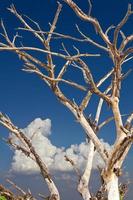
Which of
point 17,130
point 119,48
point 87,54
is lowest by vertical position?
point 119,48

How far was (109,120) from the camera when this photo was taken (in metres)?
18.8

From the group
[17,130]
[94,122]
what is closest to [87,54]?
[94,122]

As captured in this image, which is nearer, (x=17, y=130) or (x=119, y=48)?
(x=119, y=48)

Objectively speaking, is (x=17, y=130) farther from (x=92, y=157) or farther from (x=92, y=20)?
(x=92, y=20)

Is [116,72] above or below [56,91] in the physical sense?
below

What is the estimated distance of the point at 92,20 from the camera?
39.2ft

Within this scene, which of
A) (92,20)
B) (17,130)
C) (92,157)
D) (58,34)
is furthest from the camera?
(17,130)

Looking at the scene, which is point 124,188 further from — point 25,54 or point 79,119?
point 25,54

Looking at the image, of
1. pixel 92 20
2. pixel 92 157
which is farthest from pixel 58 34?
pixel 92 157

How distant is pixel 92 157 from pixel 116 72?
5.25 meters

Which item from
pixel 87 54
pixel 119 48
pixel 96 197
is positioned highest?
pixel 87 54

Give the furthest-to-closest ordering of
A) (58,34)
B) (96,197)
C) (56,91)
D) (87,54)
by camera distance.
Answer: (96,197), (56,91), (87,54), (58,34)

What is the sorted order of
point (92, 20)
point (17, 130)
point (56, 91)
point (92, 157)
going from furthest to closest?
point (17, 130) → point (92, 157) → point (56, 91) → point (92, 20)

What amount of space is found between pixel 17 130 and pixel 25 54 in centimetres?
487
